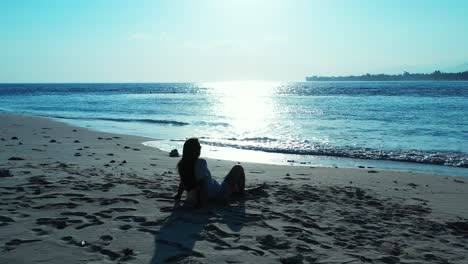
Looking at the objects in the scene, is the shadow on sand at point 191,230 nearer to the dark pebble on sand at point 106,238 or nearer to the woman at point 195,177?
the woman at point 195,177

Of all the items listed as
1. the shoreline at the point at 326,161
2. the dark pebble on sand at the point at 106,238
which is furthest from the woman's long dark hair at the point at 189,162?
the shoreline at the point at 326,161

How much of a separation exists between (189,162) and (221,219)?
1.06 metres

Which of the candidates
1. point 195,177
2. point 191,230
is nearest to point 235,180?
point 195,177

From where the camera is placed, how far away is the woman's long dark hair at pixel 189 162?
643 centimetres

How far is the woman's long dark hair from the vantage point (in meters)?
6.43

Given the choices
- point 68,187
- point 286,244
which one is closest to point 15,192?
point 68,187

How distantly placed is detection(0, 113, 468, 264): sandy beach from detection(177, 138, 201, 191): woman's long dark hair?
→ 0.42m

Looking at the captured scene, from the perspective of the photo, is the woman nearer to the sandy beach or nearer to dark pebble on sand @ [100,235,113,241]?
the sandy beach

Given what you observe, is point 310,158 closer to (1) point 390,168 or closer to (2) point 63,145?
(1) point 390,168

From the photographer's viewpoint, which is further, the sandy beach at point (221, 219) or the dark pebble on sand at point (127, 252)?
the sandy beach at point (221, 219)

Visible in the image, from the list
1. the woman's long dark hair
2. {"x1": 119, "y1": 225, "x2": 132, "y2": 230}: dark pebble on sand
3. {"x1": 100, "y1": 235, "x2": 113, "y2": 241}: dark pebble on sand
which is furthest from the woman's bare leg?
{"x1": 100, "y1": 235, "x2": 113, "y2": 241}: dark pebble on sand

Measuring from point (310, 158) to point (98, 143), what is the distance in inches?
273

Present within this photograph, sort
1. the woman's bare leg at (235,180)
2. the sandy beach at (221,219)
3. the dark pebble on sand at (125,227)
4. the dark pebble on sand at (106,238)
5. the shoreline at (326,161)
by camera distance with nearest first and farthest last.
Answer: the sandy beach at (221,219), the dark pebble on sand at (106,238), the dark pebble on sand at (125,227), the woman's bare leg at (235,180), the shoreline at (326,161)

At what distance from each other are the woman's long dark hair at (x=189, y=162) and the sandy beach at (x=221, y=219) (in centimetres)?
42
